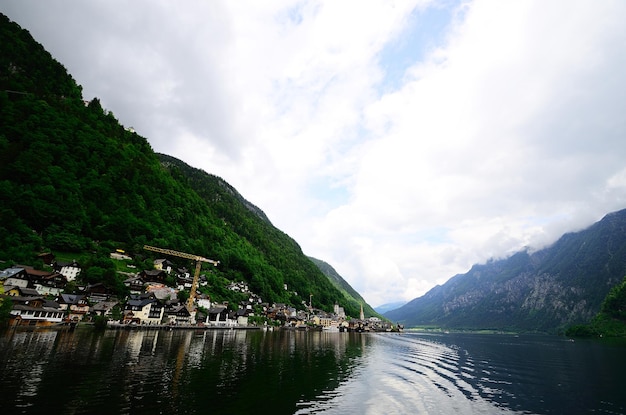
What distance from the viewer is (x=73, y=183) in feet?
413

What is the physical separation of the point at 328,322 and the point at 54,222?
155003 mm

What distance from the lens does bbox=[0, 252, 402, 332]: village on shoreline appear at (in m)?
70.9

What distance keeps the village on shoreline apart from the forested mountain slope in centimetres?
887

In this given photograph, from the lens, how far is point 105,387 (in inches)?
941

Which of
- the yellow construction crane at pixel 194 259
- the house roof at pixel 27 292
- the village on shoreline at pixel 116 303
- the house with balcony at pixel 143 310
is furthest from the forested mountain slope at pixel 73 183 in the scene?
the house roof at pixel 27 292

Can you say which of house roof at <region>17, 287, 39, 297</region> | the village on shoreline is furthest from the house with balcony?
house roof at <region>17, 287, 39, 297</region>

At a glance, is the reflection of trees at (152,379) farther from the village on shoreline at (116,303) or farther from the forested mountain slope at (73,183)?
the forested mountain slope at (73,183)

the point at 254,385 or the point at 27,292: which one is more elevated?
the point at 27,292

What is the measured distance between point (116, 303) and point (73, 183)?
67728 mm

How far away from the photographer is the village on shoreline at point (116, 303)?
70.9m

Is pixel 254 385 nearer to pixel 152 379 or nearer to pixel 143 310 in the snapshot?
pixel 152 379

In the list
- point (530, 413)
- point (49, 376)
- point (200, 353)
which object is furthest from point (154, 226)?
point (530, 413)

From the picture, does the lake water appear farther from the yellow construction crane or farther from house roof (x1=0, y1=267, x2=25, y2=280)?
the yellow construction crane

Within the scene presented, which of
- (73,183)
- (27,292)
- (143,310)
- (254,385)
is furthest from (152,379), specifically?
(73,183)
